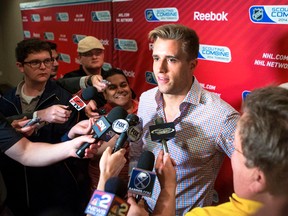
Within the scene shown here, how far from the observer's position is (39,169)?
1.99m

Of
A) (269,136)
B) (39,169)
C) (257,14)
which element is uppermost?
(257,14)

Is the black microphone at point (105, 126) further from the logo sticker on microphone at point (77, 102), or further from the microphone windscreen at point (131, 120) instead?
the logo sticker on microphone at point (77, 102)

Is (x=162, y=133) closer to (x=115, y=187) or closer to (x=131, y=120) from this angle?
(x=131, y=120)

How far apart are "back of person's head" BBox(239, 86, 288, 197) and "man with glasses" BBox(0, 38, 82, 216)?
124cm

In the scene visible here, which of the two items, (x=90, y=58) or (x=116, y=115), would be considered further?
(x=90, y=58)

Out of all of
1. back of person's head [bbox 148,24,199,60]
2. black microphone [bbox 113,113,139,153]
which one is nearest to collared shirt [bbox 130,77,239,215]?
back of person's head [bbox 148,24,199,60]

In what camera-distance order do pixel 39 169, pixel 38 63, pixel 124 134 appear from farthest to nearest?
pixel 38 63, pixel 39 169, pixel 124 134

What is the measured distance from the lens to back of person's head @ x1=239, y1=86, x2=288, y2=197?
712 millimetres


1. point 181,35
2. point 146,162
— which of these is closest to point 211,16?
point 181,35

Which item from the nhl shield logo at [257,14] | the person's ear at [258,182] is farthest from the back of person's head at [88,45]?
the person's ear at [258,182]

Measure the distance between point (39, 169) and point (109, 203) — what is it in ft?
4.03

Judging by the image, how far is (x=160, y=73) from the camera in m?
1.51

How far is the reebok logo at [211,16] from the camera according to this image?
194 centimetres

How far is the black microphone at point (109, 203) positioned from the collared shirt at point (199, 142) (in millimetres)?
553
